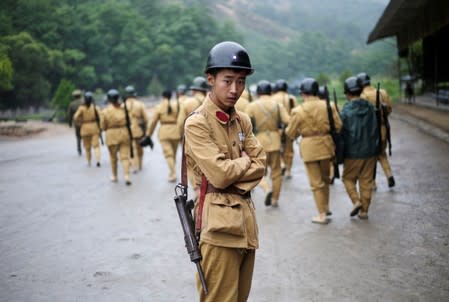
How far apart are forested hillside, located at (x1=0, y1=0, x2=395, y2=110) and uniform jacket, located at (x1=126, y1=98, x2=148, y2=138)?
6.03m

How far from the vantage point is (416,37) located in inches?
726

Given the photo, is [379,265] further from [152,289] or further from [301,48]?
[301,48]

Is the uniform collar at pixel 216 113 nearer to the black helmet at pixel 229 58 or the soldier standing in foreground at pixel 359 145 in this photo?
the black helmet at pixel 229 58

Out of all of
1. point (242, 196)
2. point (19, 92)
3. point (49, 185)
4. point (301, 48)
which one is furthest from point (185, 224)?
point (301, 48)

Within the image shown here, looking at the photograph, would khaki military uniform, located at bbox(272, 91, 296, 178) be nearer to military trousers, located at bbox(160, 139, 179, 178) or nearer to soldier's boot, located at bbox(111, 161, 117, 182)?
military trousers, located at bbox(160, 139, 179, 178)

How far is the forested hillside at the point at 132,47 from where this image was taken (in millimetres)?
20188

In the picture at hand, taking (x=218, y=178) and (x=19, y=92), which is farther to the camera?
(x=19, y=92)

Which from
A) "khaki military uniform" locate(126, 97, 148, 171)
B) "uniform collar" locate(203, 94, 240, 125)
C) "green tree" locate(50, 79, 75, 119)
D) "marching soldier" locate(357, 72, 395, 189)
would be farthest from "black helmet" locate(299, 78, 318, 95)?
"green tree" locate(50, 79, 75, 119)

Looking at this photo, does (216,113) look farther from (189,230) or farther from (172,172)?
(172,172)

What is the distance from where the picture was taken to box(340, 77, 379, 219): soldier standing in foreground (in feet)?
23.5

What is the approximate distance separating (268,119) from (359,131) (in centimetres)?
201

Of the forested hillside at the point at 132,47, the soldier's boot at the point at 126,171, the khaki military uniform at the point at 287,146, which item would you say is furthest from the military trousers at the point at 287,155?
the forested hillside at the point at 132,47

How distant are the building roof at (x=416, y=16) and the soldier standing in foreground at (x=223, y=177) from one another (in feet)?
35.2

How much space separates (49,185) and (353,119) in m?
6.74
